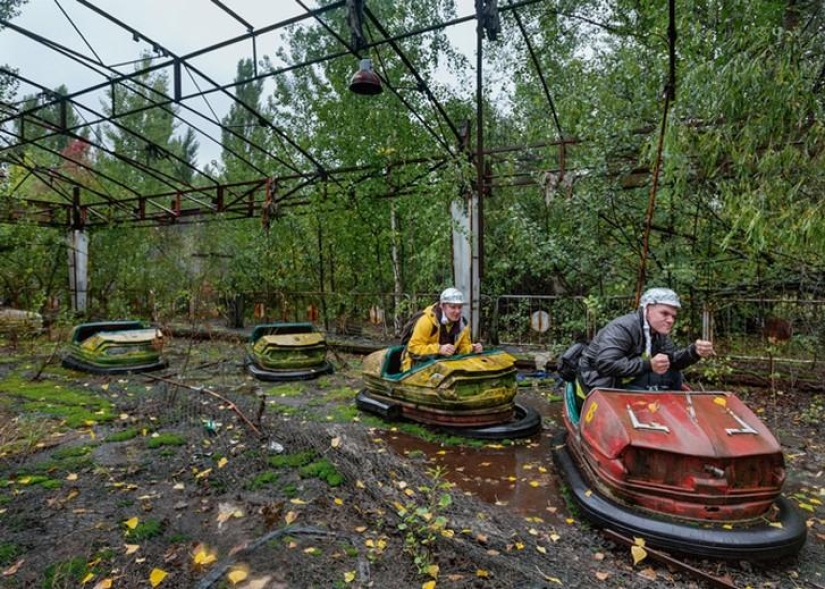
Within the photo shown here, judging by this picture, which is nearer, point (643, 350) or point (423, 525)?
point (423, 525)

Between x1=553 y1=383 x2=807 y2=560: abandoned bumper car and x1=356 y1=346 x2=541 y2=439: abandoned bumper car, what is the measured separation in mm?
1086

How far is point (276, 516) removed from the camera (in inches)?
78.7

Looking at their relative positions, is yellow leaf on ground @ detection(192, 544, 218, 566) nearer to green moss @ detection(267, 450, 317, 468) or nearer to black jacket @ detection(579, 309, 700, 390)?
green moss @ detection(267, 450, 317, 468)

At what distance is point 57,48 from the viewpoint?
4492mm

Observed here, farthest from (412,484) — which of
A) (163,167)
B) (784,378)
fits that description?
(163,167)

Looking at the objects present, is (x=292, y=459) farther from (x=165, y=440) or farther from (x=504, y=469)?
(x=504, y=469)

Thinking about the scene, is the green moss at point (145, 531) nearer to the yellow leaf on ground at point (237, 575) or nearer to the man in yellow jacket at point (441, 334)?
the yellow leaf on ground at point (237, 575)

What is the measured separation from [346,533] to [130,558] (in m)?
0.79

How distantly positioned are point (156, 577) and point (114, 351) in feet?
13.9

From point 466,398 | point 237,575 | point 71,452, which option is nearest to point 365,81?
point 466,398

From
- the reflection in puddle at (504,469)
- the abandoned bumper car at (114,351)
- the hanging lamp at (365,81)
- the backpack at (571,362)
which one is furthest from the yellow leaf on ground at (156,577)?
the abandoned bumper car at (114,351)

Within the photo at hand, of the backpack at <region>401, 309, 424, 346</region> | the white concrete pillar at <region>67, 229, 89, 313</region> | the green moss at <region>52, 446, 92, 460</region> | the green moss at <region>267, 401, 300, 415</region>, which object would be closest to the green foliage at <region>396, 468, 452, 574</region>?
the backpack at <region>401, 309, 424, 346</region>

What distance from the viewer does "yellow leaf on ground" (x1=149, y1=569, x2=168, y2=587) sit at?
157 centimetres

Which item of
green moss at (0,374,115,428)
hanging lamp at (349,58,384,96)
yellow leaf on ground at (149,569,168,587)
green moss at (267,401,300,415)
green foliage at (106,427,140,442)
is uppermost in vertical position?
hanging lamp at (349,58,384,96)
